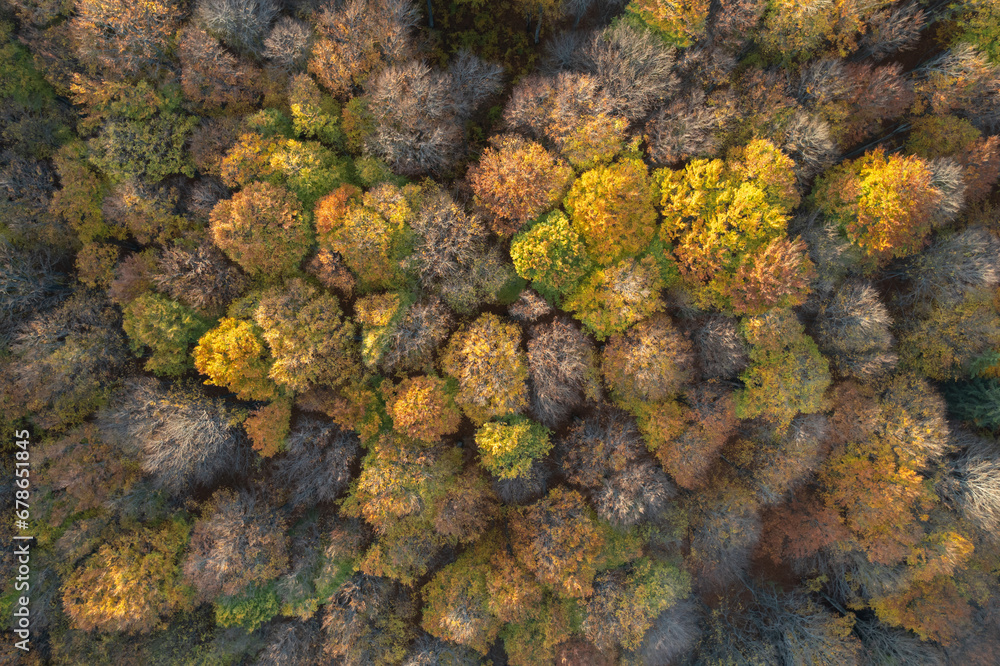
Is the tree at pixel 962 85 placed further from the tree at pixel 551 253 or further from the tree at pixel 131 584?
the tree at pixel 131 584

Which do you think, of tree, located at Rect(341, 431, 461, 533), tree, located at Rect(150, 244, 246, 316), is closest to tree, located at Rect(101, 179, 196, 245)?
tree, located at Rect(150, 244, 246, 316)

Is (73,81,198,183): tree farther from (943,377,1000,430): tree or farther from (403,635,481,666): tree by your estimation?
(943,377,1000,430): tree

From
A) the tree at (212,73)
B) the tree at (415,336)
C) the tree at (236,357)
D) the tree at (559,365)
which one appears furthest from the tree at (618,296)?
the tree at (212,73)

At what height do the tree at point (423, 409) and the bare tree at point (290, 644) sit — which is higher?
the tree at point (423, 409)

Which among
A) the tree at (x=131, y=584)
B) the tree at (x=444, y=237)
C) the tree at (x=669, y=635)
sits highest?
the tree at (x=444, y=237)

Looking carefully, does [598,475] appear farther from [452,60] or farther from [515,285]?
[452,60]

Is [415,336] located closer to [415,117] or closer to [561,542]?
[415,117]
